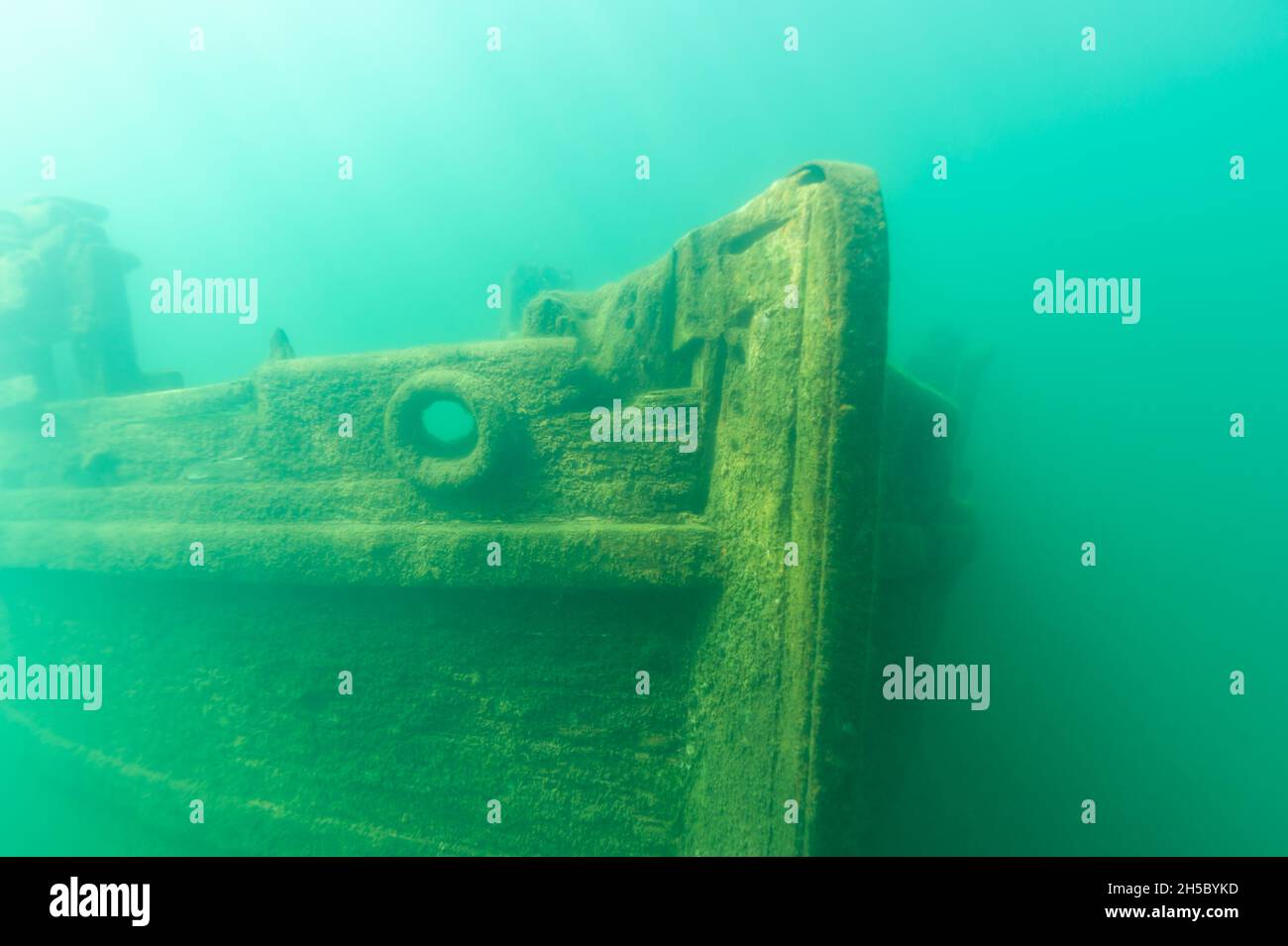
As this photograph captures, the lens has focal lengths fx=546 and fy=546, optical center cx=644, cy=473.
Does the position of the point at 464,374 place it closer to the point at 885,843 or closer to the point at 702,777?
the point at 702,777

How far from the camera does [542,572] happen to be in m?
3.87

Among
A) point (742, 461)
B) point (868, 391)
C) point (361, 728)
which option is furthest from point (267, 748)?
point (868, 391)

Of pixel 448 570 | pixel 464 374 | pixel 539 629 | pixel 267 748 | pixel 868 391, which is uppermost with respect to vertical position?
pixel 464 374

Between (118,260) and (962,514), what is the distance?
10819mm

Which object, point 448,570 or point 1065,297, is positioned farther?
point 1065,297

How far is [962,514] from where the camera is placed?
4645mm

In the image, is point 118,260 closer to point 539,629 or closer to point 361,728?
point 361,728

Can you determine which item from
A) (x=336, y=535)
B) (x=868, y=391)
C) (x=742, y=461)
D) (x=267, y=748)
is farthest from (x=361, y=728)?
(x=868, y=391)

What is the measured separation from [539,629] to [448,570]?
2.65 ft

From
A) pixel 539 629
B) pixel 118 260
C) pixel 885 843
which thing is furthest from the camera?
pixel 118 260

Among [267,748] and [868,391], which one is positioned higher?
[868,391]

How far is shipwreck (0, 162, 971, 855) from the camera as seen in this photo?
2994 mm

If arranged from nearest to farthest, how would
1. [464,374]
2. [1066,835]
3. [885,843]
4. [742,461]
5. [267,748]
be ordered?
[885,843]
[742,461]
[464,374]
[267,748]
[1066,835]

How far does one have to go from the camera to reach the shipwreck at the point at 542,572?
2.99m
